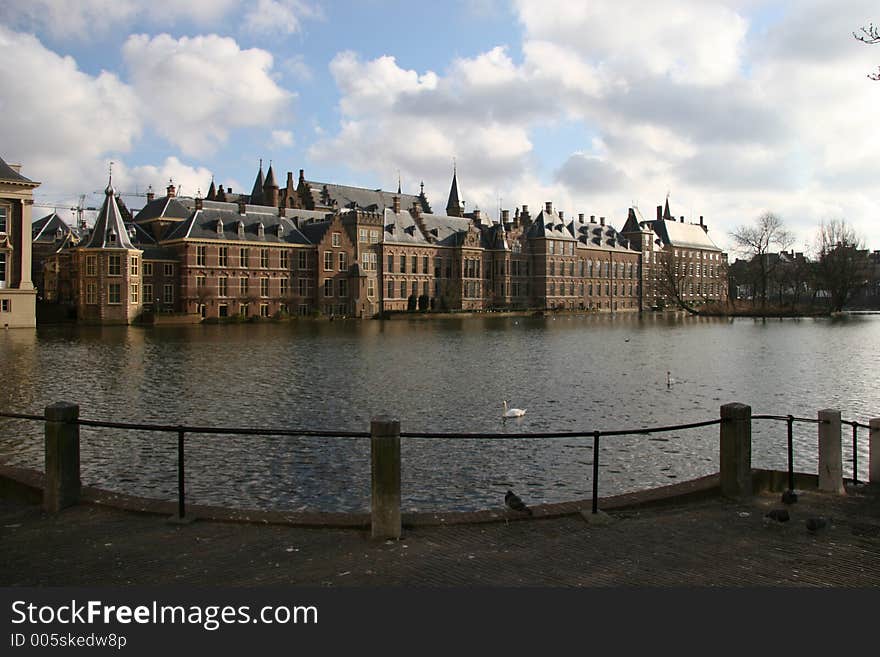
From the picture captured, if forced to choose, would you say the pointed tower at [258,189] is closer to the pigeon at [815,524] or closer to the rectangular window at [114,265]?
the rectangular window at [114,265]

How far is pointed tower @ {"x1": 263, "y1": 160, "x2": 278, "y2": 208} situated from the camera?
97250mm

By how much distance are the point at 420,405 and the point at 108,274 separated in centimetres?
5469

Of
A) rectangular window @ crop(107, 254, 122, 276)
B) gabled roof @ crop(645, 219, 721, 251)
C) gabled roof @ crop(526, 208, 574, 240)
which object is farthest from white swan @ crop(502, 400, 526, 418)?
gabled roof @ crop(645, 219, 721, 251)

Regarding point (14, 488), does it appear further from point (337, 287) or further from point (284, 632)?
point (337, 287)

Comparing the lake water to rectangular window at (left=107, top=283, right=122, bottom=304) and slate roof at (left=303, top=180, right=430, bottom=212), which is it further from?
slate roof at (left=303, top=180, right=430, bottom=212)

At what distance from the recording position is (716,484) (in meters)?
9.97

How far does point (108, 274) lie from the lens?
→ 67438mm

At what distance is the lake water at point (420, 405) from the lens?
13688 mm

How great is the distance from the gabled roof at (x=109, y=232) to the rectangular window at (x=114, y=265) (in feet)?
3.62

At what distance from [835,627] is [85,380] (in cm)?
2577

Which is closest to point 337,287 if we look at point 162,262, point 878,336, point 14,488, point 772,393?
point 162,262

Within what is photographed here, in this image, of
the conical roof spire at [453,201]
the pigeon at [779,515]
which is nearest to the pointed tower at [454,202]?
the conical roof spire at [453,201]

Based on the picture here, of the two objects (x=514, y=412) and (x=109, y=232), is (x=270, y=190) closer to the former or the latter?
(x=109, y=232)

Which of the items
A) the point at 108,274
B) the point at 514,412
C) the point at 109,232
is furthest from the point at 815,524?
the point at 109,232
